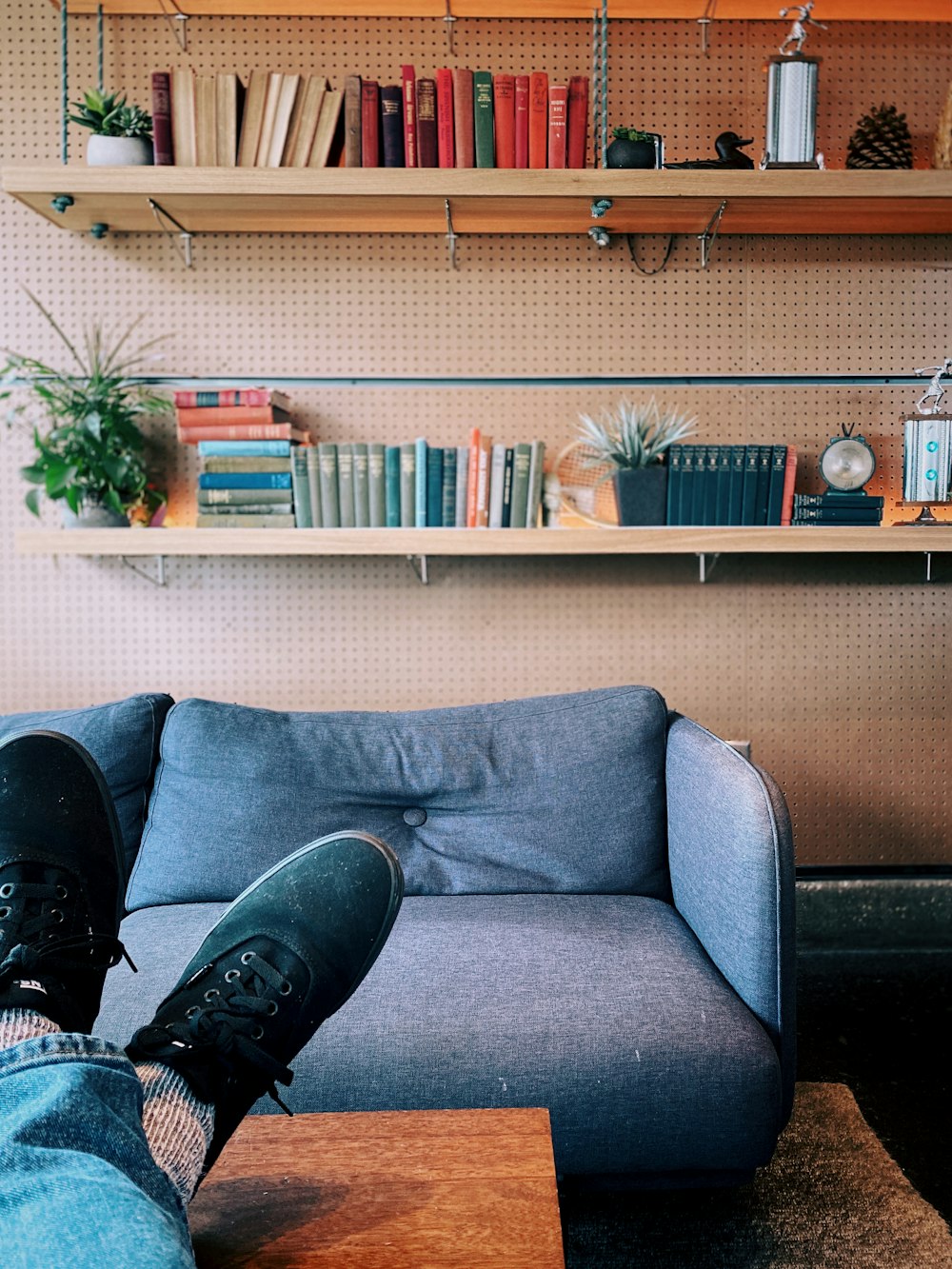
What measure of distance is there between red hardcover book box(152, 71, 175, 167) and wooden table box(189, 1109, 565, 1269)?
210cm

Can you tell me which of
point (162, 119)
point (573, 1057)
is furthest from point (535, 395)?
point (573, 1057)

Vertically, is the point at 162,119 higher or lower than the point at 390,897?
higher

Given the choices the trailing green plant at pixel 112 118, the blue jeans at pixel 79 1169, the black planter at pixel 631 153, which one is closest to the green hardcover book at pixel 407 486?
the black planter at pixel 631 153

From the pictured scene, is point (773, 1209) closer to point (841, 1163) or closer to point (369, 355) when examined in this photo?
point (841, 1163)

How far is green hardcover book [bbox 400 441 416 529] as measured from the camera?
98.6 inches

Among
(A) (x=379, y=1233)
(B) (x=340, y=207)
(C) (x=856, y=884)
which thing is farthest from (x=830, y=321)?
(A) (x=379, y=1233)

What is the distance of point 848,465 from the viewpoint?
2627 millimetres

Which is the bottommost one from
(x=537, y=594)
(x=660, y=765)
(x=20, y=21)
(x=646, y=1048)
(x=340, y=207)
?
(x=646, y=1048)

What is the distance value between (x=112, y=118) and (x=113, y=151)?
9 centimetres

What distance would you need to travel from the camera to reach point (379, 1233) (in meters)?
0.98

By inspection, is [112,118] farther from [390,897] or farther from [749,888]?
[749,888]

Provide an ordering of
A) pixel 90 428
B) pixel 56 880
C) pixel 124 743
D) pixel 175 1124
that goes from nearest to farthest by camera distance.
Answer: pixel 175 1124 < pixel 56 880 < pixel 124 743 < pixel 90 428

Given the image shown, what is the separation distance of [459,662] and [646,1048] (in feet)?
4.68

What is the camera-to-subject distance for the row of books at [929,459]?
8.50 feet
